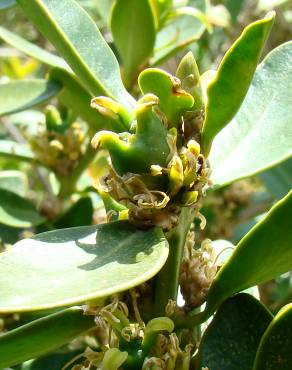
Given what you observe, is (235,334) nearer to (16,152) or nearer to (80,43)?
(80,43)

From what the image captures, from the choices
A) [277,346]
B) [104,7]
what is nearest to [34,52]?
[104,7]

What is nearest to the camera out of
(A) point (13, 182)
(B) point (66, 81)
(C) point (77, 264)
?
(C) point (77, 264)

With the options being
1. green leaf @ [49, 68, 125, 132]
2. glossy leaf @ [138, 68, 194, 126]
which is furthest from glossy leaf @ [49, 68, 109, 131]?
glossy leaf @ [138, 68, 194, 126]

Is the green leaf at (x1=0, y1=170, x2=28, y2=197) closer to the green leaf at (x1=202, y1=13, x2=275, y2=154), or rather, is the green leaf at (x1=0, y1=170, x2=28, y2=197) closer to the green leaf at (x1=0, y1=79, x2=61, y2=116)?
the green leaf at (x1=0, y1=79, x2=61, y2=116)

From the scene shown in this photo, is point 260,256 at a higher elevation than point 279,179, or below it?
higher

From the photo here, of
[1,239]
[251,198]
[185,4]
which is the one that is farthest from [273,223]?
[251,198]

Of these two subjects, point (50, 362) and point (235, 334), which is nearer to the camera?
point (235, 334)

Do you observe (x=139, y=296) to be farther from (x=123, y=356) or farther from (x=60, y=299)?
(x=60, y=299)
